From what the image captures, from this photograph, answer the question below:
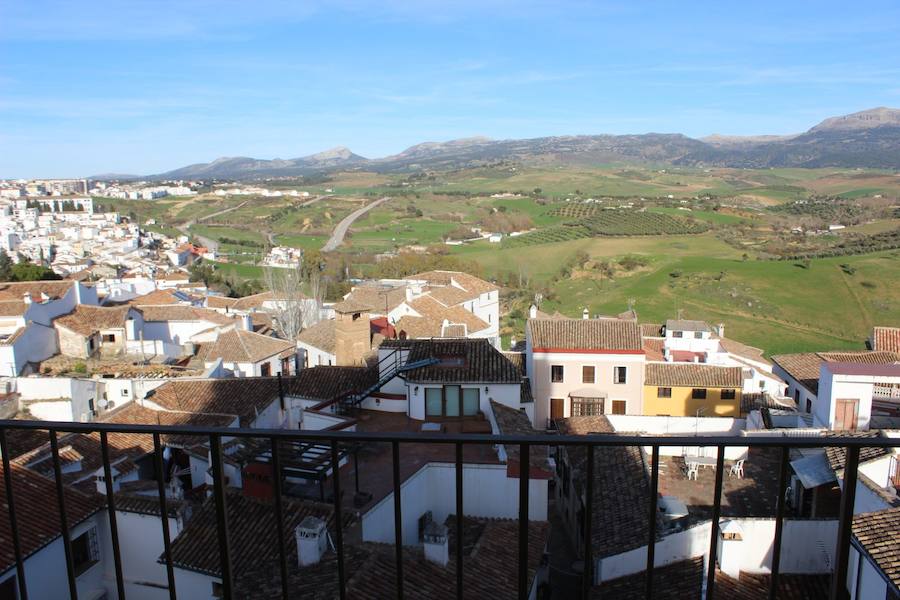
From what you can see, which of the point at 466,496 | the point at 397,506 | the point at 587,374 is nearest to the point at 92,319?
the point at 587,374

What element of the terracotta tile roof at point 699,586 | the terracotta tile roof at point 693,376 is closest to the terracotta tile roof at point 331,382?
the terracotta tile roof at point 699,586

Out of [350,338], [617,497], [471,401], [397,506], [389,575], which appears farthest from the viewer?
[350,338]

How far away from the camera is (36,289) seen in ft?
88.5

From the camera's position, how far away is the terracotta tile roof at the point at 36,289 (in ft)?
85.3

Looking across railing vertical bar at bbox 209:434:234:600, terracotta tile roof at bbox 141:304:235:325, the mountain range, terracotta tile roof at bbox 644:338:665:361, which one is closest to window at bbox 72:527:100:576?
railing vertical bar at bbox 209:434:234:600

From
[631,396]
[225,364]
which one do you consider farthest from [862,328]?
[225,364]

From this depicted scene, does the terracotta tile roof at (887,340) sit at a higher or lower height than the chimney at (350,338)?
lower

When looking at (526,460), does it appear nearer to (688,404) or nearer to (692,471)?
Answer: (692,471)

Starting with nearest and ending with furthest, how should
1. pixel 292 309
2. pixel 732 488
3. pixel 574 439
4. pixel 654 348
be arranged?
pixel 574 439 < pixel 732 488 < pixel 654 348 < pixel 292 309

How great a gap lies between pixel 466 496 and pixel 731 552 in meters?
3.75

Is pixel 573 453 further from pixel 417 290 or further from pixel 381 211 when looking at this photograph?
pixel 381 211

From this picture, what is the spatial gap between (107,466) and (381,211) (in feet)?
282

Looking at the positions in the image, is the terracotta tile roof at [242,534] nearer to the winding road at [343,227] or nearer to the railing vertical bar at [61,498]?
the railing vertical bar at [61,498]

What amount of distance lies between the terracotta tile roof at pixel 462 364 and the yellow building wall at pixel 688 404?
712cm
